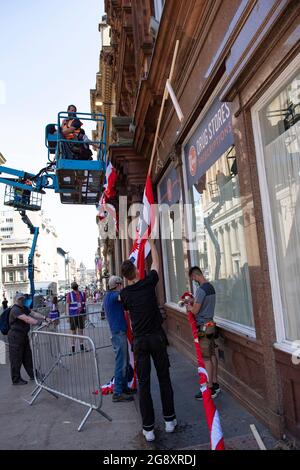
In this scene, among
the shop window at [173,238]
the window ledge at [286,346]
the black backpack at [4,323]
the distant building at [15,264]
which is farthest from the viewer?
the distant building at [15,264]

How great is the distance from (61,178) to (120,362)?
8225mm

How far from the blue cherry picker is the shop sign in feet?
18.3

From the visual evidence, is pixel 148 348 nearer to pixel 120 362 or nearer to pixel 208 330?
pixel 208 330

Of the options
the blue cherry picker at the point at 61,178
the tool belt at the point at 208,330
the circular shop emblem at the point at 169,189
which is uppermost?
the blue cherry picker at the point at 61,178

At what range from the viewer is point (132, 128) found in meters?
9.94

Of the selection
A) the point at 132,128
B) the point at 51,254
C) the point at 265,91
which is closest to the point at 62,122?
the point at 132,128

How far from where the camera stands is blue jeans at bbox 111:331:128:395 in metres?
5.76

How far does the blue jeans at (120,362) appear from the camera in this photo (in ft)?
18.9

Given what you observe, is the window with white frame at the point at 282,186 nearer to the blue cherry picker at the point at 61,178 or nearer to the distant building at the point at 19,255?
the blue cherry picker at the point at 61,178

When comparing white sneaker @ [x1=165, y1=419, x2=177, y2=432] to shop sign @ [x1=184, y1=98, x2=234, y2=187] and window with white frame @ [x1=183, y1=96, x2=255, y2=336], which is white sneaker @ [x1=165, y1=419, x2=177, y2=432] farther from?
shop sign @ [x1=184, y1=98, x2=234, y2=187]

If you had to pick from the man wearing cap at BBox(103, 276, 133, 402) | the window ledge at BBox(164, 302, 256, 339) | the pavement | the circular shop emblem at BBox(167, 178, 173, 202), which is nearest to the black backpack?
the pavement

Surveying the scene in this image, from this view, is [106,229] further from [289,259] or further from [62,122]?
[289,259]

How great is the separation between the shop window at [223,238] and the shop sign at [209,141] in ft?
0.39

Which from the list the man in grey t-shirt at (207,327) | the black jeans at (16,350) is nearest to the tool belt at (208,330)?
the man in grey t-shirt at (207,327)
